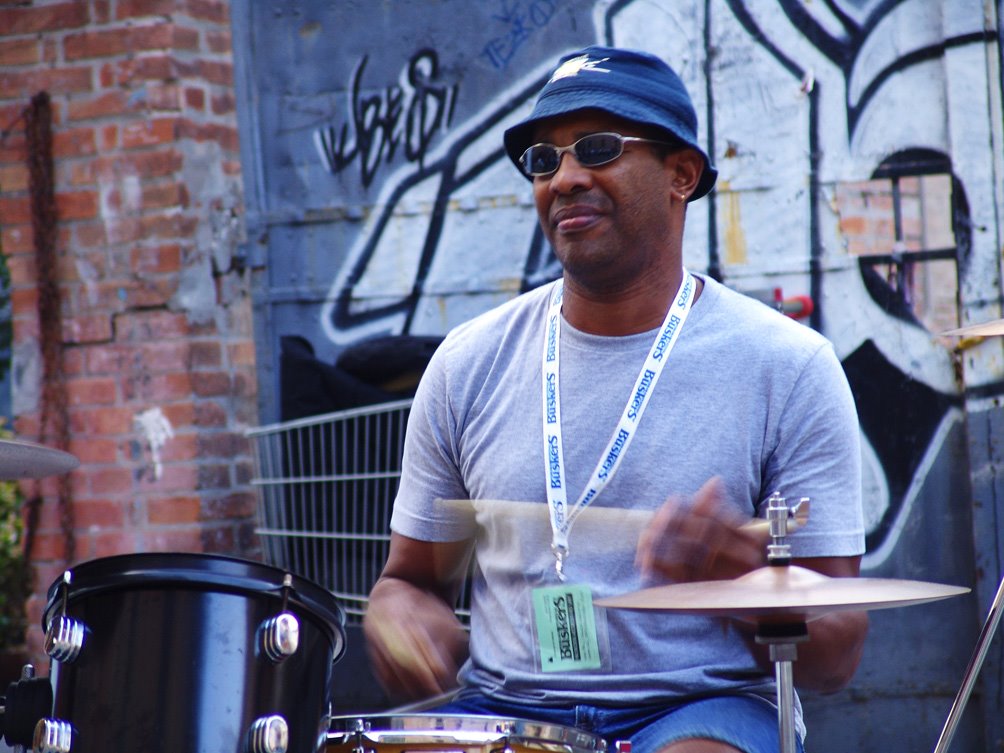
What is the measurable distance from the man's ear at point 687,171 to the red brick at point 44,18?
8.30 ft

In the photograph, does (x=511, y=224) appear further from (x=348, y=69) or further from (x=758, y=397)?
(x=758, y=397)

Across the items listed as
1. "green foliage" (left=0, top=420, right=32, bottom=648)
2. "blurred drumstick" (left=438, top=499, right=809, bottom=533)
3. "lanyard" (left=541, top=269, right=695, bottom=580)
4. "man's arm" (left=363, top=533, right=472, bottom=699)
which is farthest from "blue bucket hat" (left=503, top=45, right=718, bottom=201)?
"green foliage" (left=0, top=420, right=32, bottom=648)

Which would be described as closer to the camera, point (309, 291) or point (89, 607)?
point (89, 607)

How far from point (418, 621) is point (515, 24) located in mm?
2533

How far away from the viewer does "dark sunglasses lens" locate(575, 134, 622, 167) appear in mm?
2566

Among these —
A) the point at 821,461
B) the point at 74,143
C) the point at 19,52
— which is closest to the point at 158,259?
the point at 74,143

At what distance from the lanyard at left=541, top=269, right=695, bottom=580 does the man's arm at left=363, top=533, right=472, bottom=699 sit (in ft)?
0.94

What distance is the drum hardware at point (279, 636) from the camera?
81.7 inches

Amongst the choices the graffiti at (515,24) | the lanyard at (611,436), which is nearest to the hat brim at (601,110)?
the lanyard at (611,436)

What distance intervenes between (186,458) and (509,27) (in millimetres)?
1888

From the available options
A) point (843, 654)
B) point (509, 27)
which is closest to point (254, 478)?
point (509, 27)

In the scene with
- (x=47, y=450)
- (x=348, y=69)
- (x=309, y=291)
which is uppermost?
(x=348, y=69)

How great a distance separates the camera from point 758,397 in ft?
7.93

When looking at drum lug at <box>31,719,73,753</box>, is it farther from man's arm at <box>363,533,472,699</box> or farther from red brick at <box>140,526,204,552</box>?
red brick at <box>140,526,204,552</box>
